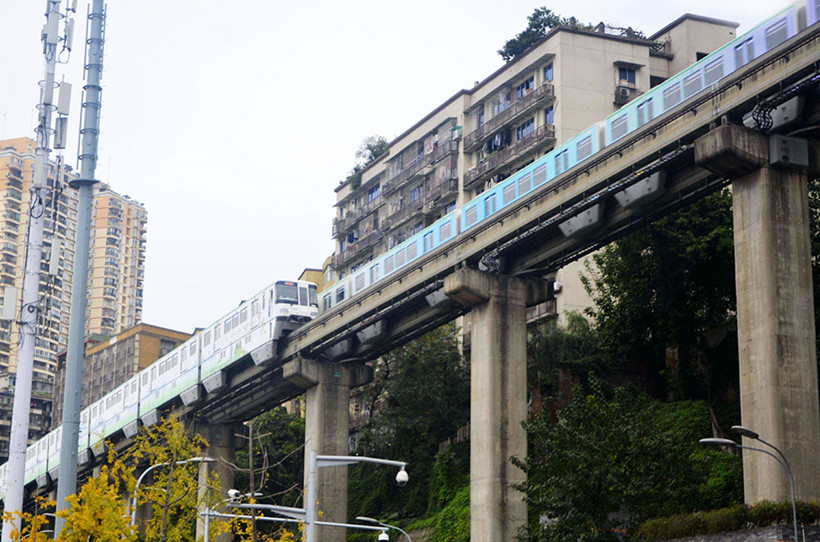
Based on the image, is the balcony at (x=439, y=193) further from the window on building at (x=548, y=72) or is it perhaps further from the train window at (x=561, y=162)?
the train window at (x=561, y=162)

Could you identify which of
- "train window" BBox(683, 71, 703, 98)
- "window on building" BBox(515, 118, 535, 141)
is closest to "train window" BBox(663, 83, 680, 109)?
"train window" BBox(683, 71, 703, 98)

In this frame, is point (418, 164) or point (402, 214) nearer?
point (418, 164)

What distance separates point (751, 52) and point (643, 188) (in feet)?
23.1

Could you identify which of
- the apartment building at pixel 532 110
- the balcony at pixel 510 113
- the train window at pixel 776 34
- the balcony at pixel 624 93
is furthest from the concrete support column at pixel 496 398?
the balcony at pixel 624 93

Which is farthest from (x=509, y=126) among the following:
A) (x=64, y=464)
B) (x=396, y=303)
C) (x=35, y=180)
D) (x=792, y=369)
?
(x=64, y=464)

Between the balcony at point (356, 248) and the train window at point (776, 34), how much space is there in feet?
198

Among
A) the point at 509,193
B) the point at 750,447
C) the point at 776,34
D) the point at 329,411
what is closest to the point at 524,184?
the point at 509,193

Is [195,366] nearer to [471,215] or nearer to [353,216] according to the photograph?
[471,215]

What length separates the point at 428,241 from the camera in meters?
58.9

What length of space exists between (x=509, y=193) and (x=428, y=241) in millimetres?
7017

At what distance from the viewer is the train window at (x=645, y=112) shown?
45.6 m

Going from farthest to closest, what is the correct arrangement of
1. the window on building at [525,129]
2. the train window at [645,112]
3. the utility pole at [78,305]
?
the window on building at [525,129], the train window at [645,112], the utility pole at [78,305]

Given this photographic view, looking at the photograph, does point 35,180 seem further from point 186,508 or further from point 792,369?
point 792,369

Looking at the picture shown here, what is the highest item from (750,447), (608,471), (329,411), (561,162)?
(561,162)
